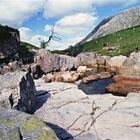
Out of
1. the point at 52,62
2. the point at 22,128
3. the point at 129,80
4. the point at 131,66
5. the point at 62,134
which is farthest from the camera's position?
the point at 52,62

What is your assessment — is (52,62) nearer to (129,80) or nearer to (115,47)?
(129,80)

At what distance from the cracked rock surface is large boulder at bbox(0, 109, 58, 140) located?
14.9ft

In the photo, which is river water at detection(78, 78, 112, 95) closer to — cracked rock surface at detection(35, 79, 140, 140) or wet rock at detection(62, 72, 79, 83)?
wet rock at detection(62, 72, 79, 83)

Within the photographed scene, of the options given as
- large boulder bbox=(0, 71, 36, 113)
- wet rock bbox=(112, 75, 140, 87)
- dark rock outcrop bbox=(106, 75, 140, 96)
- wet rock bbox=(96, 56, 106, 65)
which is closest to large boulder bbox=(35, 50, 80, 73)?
wet rock bbox=(96, 56, 106, 65)

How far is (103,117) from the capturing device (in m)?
28.8

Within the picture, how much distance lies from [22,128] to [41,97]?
13.9 m

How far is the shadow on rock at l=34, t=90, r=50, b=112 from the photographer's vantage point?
32.6 m

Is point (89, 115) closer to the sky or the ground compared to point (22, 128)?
closer to the ground

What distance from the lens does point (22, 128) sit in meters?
21.2

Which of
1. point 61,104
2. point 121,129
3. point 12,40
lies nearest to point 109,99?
point 61,104

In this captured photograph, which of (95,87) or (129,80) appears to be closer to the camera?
(129,80)

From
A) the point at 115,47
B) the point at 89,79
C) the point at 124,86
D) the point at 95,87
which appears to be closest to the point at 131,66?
the point at 89,79

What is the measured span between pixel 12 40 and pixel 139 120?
61.7 m

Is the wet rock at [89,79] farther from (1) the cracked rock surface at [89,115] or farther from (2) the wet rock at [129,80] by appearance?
(1) the cracked rock surface at [89,115]
